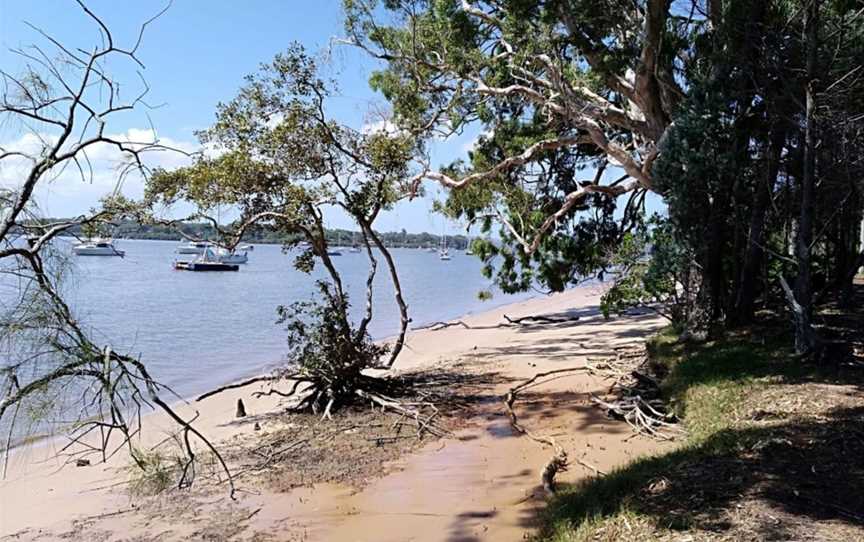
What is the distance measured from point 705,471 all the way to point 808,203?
4.44m

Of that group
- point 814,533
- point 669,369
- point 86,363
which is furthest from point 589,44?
point 86,363

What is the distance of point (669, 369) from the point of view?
9719mm

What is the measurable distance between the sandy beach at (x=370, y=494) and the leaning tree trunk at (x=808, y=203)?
8.12ft

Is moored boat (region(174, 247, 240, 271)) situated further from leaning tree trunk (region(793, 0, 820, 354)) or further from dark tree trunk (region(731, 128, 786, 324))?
leaning tree trunk (region(793, 0, 820, 354))

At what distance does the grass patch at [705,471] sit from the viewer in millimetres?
4387

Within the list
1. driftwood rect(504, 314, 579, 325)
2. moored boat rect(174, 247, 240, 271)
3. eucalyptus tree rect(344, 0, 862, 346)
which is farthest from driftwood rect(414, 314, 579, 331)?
moored boat rect(174, 247, 240, 271)

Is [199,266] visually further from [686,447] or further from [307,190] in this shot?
[686,447]

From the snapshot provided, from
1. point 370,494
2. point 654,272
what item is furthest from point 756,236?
point 370,494

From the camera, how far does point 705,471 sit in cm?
510

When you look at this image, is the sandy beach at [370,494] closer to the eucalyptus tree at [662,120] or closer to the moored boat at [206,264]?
the eucalyptus tree at [662,120]

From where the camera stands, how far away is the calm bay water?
14945mm

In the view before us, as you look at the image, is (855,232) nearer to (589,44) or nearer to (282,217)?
(589,44)

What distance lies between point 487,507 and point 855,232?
10650mm

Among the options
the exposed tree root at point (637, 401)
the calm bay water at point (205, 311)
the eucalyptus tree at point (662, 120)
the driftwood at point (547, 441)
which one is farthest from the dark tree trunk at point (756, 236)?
the calm bay water at point (205, 311)
